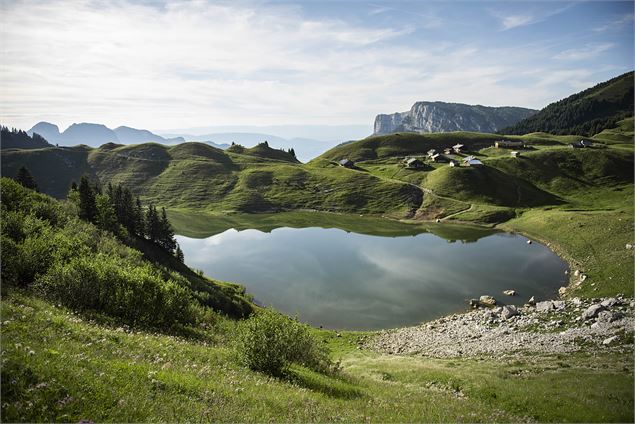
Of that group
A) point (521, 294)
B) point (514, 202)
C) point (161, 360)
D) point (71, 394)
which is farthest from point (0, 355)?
point (514, 202)

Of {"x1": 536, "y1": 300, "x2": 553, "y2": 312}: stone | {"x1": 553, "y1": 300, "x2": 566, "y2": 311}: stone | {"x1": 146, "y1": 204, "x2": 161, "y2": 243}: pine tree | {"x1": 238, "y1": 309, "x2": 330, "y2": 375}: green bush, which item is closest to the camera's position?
{"x1": 238, "y1": 309, "x2": 330, "y2": 375}: green bush

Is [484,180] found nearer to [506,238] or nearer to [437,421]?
[506,238]

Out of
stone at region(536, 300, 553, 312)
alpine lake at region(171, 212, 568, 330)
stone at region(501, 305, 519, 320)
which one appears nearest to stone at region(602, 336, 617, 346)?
stone at region(536, 300, 553, 312)

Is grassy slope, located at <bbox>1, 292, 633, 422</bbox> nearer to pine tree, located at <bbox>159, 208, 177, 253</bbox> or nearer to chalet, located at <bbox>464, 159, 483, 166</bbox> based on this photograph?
pine tree, located at <bbox>159, 208, 177, 253</bbox>

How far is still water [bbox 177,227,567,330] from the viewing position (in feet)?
203

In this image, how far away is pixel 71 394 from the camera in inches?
406

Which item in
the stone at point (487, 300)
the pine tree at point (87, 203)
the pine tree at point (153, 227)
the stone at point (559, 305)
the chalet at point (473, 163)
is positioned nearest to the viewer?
the stone at point (559, 305)

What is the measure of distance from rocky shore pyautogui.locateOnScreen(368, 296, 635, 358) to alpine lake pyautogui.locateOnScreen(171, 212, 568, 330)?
26.4 ft

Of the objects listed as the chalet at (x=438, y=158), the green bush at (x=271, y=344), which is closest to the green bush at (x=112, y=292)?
the green bush at (x=271, y=344)

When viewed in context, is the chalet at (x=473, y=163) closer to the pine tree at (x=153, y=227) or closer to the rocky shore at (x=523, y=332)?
the rocky shore at (x=523, y=332)

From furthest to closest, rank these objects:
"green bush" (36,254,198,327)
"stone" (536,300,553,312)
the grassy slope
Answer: "stone" (536,300,553,312), "green bush" (36,254,198,327), the grassy slope

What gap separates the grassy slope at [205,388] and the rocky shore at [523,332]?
25.6 feet

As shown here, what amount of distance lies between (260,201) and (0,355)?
6666 inches

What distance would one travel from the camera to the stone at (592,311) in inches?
1587
